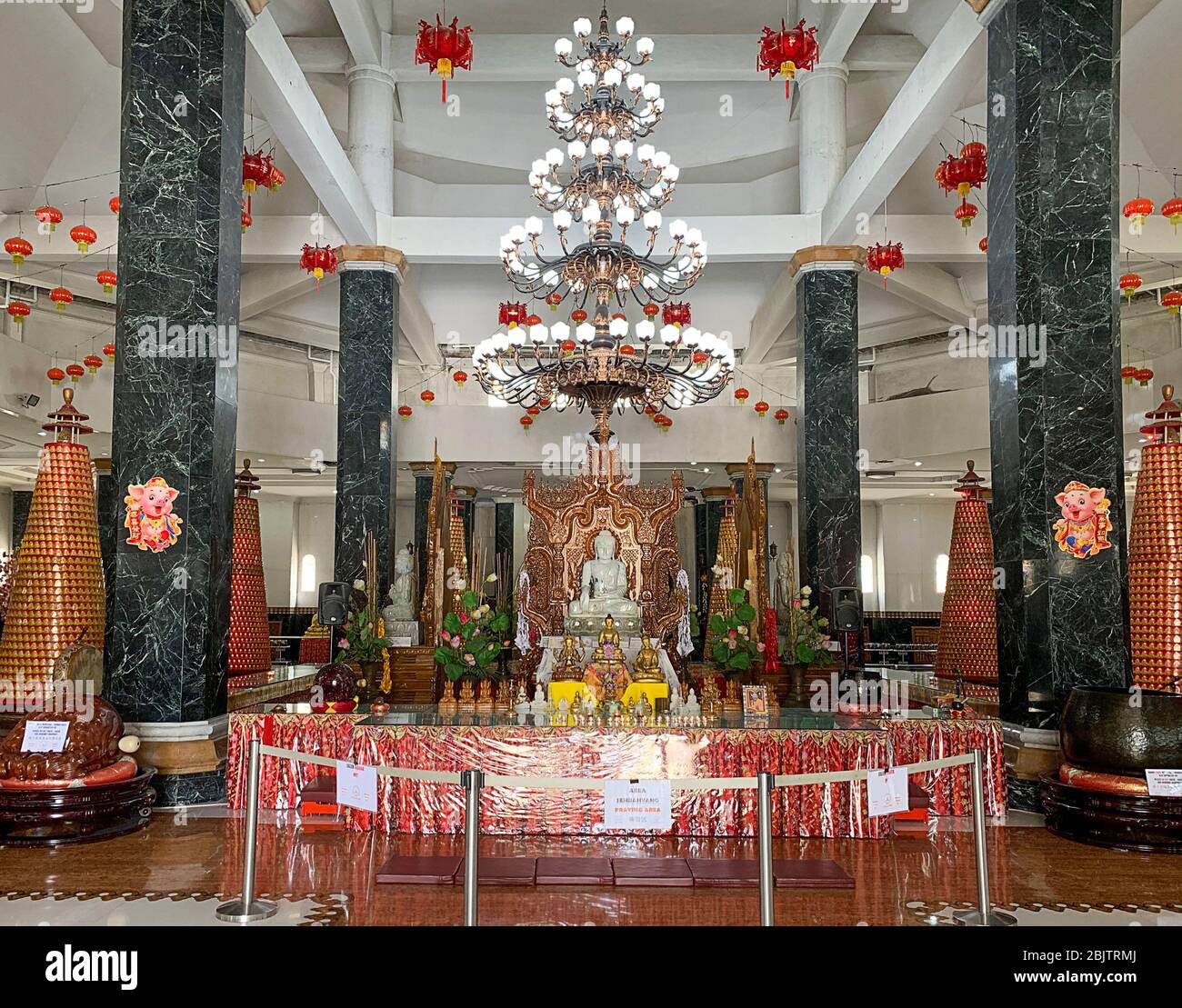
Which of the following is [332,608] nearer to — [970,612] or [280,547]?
[970,612]

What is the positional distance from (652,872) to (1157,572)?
11.1 ft

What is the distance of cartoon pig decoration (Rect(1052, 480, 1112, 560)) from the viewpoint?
5664mm

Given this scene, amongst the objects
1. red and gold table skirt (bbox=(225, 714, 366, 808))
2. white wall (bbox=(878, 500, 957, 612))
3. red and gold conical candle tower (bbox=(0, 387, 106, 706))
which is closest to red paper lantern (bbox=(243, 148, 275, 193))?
red and gold conical candle tower (bbox=(0, 387, 106, 706))

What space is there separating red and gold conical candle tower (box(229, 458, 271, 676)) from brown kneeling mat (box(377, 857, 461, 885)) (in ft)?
17.2

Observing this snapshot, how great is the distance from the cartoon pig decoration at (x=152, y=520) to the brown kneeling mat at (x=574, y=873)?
9.65 ft

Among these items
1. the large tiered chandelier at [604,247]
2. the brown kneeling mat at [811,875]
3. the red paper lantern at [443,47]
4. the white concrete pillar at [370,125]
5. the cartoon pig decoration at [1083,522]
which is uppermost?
the white concrete pillar at [370,125]

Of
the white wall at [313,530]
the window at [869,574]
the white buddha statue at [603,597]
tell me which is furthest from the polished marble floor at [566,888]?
the white wall at [313,530]

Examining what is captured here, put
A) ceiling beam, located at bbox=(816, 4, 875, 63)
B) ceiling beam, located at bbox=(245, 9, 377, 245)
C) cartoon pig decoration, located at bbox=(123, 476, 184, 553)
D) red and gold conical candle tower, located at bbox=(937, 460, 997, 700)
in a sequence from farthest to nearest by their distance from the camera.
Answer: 1. ceiling beam, located at bbox=(816, 4, 875, 63)
2. red and gold conical candle tower, located at bbox=(937, 460, 997, 700)
3. ceiling beam, located at bbox=(245, 9, 377, 245)
4. cartoon pig decoration, located at bbox=(123, 476, 184, 553)

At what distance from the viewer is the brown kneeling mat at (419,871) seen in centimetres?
452

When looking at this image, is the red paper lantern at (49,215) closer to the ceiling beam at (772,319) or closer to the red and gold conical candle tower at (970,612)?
the ceiling beam at (772,319)

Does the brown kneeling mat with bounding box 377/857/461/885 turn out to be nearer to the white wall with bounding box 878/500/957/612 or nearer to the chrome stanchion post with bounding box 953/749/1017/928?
the chrome stanchion post with bounding box 953/749/1017/928

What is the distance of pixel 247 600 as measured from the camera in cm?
969

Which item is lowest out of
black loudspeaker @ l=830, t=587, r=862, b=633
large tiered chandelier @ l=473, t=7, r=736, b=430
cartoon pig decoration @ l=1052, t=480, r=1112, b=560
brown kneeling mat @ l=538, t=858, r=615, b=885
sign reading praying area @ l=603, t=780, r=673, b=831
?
brown kneeling mat @ l=538, t=858, r=615, b=885

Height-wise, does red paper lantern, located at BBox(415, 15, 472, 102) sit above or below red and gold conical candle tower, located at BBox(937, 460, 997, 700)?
above
